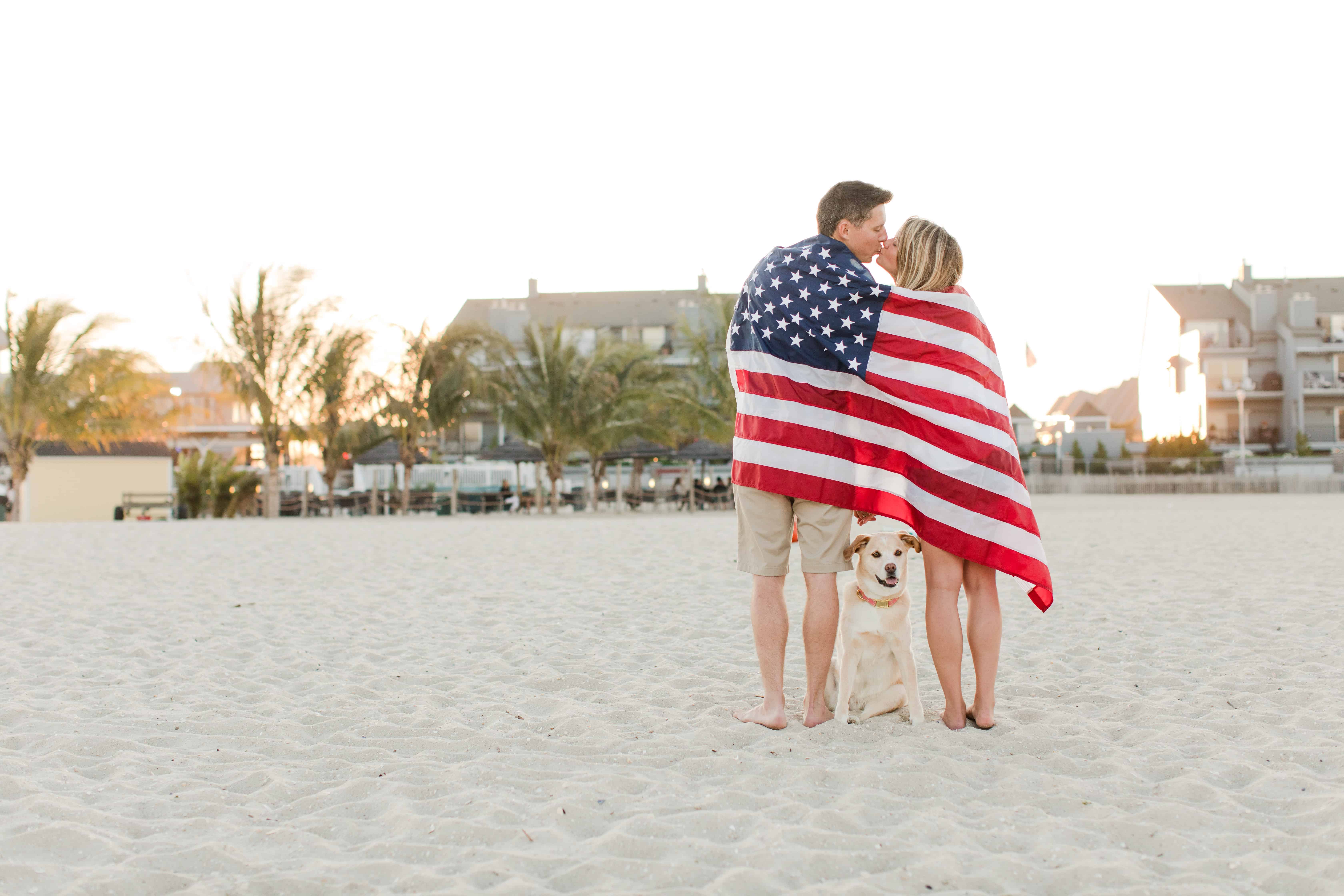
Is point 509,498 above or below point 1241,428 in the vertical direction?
below

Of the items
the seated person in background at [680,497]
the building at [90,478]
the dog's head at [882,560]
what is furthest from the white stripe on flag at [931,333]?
the building at [90,478]

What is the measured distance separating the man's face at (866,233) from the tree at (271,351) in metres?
23.6

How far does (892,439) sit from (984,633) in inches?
28.3

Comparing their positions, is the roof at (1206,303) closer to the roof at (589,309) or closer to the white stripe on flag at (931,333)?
the roof at (589,309)

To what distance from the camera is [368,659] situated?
5051 mm

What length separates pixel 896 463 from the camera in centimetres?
344

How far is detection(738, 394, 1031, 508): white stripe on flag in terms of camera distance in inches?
133

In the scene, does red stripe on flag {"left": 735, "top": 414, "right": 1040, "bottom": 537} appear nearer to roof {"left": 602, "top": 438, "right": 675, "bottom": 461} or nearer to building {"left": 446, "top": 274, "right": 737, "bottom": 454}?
roof {"left": 602, "top": 438, "right": 675, "bottom": 461}

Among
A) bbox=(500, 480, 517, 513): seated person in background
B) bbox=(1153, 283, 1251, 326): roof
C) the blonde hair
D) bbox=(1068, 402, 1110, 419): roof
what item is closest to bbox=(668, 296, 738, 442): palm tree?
bbox=(500, 480, 517, 513): seated person in background

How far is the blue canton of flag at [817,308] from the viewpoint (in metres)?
3.36

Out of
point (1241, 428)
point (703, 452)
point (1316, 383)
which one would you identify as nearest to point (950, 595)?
point (703, 452)

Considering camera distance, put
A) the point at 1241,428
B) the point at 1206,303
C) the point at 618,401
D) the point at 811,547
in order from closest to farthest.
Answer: the point at 811,547
the point at 618,401
the point at 1241,428
the point at 1206,303

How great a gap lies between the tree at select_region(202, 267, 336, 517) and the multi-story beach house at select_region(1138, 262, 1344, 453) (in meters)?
37.6

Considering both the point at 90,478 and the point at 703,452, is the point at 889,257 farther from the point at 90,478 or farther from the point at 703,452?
the point at 90,478
